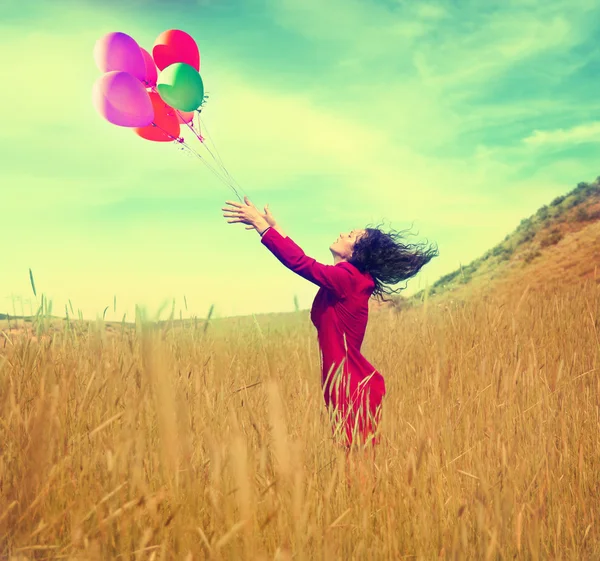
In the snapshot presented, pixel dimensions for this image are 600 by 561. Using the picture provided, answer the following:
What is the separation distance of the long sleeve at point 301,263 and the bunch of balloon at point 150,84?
100 cm

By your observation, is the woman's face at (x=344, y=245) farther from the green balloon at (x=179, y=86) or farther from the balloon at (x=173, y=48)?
the balloon at (x=173, y=48)

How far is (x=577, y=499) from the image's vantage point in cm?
284

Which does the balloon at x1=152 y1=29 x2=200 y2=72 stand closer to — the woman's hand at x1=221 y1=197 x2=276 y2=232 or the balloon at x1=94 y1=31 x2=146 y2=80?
the balloon at x1=94 y1=31 x2=146 y2=80

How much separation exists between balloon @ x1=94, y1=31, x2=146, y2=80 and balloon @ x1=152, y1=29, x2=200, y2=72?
24 cm

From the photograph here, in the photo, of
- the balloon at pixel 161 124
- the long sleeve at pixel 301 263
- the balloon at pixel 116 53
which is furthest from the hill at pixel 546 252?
the long sleeve at pixel 301 263

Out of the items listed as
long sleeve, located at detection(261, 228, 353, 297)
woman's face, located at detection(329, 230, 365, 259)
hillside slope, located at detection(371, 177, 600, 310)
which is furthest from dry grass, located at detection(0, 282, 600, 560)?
hillside slope, located at detection(371, 177, 600, 310)

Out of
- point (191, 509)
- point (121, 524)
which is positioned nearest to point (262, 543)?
point (191, 509)

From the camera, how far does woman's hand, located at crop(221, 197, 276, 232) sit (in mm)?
3602

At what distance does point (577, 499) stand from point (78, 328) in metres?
2.91

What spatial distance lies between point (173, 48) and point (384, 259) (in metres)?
2.75

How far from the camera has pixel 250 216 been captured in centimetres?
360

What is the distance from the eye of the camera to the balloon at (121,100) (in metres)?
4.53

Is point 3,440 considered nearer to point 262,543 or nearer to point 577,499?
point 262,543

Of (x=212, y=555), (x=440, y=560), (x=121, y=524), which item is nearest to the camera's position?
(x=212, y=555)
